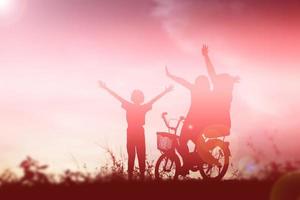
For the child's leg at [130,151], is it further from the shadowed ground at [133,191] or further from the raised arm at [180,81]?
the shadowed ground at [133,191]

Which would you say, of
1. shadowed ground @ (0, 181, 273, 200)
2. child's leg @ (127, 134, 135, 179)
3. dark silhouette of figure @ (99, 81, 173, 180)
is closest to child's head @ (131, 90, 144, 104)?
dark silhouette of figure @ (99, 81, 173, 180)

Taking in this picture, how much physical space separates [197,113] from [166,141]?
1.25 m

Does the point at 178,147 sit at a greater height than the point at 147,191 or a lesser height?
greater

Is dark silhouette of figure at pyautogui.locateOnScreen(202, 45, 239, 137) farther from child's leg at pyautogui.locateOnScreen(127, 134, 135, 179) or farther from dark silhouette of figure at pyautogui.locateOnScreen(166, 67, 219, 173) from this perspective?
child's leg at pyautogui.locateOnScreen(127, 134, 135, 179)

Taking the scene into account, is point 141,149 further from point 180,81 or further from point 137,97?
point 180,81

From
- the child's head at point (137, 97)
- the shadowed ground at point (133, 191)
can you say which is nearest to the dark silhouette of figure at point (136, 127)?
the child's head at point (137, 97)

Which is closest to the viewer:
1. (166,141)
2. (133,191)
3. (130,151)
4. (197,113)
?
(133,191)

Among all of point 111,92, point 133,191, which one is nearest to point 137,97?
point 111,92

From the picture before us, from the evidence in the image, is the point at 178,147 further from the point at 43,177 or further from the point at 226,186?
the point at 43,177

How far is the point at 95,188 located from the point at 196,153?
4.35 meters

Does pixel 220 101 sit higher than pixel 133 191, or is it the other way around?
pixel 220 101

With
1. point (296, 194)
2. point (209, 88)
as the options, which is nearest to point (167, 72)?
point (209, 88)

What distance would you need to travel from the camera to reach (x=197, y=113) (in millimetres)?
13625

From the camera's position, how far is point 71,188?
10008mm
